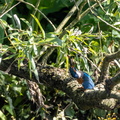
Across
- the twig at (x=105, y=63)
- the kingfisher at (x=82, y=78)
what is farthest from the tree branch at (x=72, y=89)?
the twig at (x=105, y=63)

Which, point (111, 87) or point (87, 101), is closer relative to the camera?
point (111, 87)

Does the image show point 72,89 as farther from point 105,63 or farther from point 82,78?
point 105,63

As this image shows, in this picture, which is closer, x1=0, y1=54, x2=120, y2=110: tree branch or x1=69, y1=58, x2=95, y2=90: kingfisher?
x1=0, y1=54, x2=120, y2=110: tree branch

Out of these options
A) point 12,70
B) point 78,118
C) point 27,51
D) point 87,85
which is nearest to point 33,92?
point 12,70

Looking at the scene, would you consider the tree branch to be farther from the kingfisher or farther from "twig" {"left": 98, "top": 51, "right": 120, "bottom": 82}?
"twig" {"left": 98, "top": 51, "right": 120, "bottom": 82}

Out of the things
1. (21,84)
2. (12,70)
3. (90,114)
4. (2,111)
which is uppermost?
(12,70)

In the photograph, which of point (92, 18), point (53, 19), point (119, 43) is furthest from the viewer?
point (53, 19)

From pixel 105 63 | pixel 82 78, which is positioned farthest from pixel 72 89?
pixel 105 63

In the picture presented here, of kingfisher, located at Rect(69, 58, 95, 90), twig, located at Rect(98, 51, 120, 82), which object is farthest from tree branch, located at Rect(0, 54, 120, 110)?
twig, located at Rect(98, 51, 120, 82)

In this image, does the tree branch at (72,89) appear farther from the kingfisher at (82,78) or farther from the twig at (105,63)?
the twig at (105,63)

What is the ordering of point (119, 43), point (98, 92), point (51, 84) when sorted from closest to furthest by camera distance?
point (98, 92) → point (51, 84) → point (119, 43)

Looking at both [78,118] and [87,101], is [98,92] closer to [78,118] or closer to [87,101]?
[87,101]

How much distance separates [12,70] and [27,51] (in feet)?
1.61

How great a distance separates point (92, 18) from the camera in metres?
2.79
